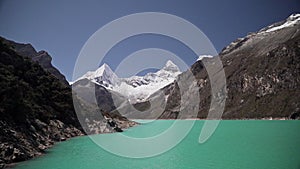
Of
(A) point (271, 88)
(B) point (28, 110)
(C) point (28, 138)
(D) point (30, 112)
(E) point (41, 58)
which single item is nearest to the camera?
(C) point (28, 138)

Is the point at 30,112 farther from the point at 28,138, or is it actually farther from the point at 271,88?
the point at 271,88

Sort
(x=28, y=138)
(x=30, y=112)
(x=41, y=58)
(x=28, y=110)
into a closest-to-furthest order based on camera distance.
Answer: (x=28, y=138) < (x=28, y=110) < (x=30, y=112) < (x=41, y=58)

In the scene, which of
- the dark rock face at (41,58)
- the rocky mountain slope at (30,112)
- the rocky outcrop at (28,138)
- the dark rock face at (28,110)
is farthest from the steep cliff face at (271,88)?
the rocky outcrop at (28,138)

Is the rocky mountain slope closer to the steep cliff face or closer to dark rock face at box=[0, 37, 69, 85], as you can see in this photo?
dark rock face at box=[0, 37, 69, 85]

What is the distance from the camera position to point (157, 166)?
99.2ft

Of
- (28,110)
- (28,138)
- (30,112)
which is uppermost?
(30,112)

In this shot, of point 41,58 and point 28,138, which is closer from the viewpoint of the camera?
point 28,138

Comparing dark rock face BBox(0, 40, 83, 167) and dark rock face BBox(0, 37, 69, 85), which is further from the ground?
dark rock face BBox(0, 37, 69, 85)

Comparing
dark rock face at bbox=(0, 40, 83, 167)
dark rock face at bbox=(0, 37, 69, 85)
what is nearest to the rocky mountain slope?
dark rock face at bbox=(0, 40, 83, 167)

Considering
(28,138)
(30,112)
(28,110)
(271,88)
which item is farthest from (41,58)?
(271,88)

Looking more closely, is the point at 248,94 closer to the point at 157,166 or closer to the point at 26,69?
the point at 26,69

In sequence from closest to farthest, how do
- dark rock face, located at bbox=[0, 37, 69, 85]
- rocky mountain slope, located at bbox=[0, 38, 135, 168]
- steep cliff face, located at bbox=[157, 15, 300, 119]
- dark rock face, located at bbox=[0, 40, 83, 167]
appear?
1. dark rock face, located at bbox=[0, 40, 83, 167]
2. rocky mountain slope, located at bbox=[0, 38, 135, 168]
3. dark rock face, located at bbox=[0, 37, 69, 85]
4. steep cliff face, located at bbox=[157, 15, 300, 119]

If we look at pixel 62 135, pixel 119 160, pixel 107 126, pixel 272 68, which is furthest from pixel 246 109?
pixel 119 160

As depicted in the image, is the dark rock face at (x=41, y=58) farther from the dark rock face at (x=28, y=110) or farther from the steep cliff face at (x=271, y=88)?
the steep cliff face at (x=271, y=88)
